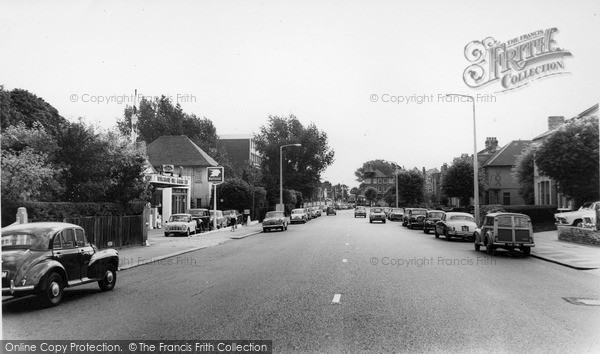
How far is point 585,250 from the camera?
2156 cm

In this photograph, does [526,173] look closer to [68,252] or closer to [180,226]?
[180,226]

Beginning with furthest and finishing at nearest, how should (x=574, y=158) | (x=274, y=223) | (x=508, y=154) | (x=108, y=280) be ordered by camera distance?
1. (x=508, y=154)
2. (x=274, y=223)
3. (x=574, y=158)
4. (x=108, y=280)

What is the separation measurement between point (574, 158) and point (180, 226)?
82.4 ft

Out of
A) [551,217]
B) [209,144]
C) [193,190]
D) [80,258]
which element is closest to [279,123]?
[209,144]

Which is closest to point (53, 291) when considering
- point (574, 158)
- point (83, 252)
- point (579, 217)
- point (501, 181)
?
point (83, 252)

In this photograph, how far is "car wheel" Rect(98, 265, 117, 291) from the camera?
12.2 meters

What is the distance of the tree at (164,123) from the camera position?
8438cm

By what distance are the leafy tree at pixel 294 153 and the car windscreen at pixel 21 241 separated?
68236mm

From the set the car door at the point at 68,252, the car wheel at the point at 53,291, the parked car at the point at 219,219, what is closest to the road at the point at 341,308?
the car wheel at the point at 53,291

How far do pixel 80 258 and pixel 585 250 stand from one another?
19.0 metres

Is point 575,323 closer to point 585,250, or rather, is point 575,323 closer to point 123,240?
point 585,250

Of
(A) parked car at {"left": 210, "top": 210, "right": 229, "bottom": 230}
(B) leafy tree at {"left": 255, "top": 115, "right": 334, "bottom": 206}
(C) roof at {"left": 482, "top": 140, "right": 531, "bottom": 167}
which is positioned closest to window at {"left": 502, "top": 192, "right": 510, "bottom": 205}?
(C) roof at {"left": 482, "top": 140, "right": 531, "bottom": 167}

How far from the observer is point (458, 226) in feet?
94.5

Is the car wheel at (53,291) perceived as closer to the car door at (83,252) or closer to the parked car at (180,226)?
the car door at (83,252)
